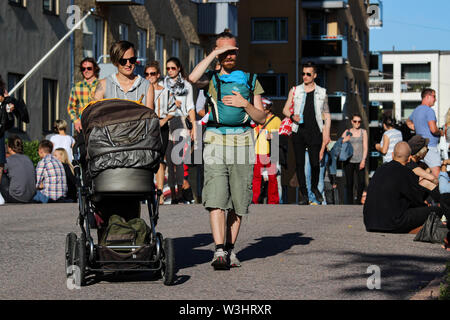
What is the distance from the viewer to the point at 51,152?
2017cm

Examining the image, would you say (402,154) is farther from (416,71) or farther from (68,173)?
(416,71)

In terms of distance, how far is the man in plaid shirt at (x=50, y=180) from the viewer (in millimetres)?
19328

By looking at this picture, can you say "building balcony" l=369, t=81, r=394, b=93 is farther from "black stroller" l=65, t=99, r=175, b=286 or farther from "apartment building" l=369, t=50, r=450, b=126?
"black stroller" l=65, t=99, r=175, b=286

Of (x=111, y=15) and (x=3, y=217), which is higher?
(x=111, y=15)

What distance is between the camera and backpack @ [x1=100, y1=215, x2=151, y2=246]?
8.74 m

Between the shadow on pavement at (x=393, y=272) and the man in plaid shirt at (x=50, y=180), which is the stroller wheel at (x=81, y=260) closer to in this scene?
the shadow on pavement at (x=393, y=272)

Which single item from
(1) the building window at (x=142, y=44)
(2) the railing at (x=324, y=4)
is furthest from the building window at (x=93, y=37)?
(2) the railing at (x=324, y=4)

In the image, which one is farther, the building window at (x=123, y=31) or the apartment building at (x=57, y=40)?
the building window at (x=123, y=31)

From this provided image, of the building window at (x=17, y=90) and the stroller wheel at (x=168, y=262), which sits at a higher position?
the building window at (x=17, y=90)

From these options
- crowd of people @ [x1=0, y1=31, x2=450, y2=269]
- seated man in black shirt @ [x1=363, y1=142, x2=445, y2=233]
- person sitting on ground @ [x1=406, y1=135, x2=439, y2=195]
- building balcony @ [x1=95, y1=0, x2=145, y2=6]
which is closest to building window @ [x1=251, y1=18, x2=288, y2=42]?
building balcony @ [x1=95, y1=0, x2=145, y2=6]

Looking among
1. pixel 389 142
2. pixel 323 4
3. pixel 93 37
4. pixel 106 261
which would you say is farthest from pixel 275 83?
pixel 106 261
